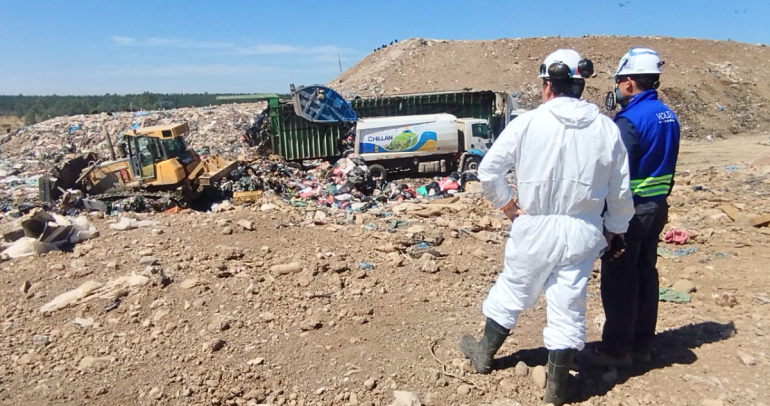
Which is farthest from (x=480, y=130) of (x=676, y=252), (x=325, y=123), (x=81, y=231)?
(x=81, y=231)

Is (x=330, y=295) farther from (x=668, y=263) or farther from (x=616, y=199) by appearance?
(x=668, y=263)

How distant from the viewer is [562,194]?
2.41 metres

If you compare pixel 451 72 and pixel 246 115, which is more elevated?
pixel 451 72

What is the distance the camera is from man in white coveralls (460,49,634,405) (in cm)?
239

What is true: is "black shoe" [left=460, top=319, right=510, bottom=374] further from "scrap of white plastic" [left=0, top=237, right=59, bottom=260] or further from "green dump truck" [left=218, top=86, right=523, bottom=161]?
"green dump truck" [left=218, top=86, right=523, bottom=161]

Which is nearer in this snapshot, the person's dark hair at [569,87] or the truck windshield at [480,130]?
the person's dark hair at [569,87]

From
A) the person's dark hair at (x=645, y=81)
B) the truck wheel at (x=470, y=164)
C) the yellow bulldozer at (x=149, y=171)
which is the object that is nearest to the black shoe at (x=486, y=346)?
the person's dark hair at (x=645, y=81)

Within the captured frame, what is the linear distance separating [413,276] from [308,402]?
1866mm

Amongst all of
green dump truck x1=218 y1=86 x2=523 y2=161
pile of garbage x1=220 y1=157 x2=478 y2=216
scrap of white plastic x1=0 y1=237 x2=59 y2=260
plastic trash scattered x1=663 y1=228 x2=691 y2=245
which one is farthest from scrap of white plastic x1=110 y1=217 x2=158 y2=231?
green dump truck x1=218 y1=86 x2=523 y2=161

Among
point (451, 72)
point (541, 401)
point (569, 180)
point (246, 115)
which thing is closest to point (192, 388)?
point (541, 401)

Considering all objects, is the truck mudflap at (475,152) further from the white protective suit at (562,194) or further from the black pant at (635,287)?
the white protective suit at (562,194)

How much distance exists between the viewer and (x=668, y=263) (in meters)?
4.95

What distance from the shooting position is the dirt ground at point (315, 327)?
9.31 ft

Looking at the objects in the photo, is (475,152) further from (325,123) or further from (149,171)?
(149,171)
